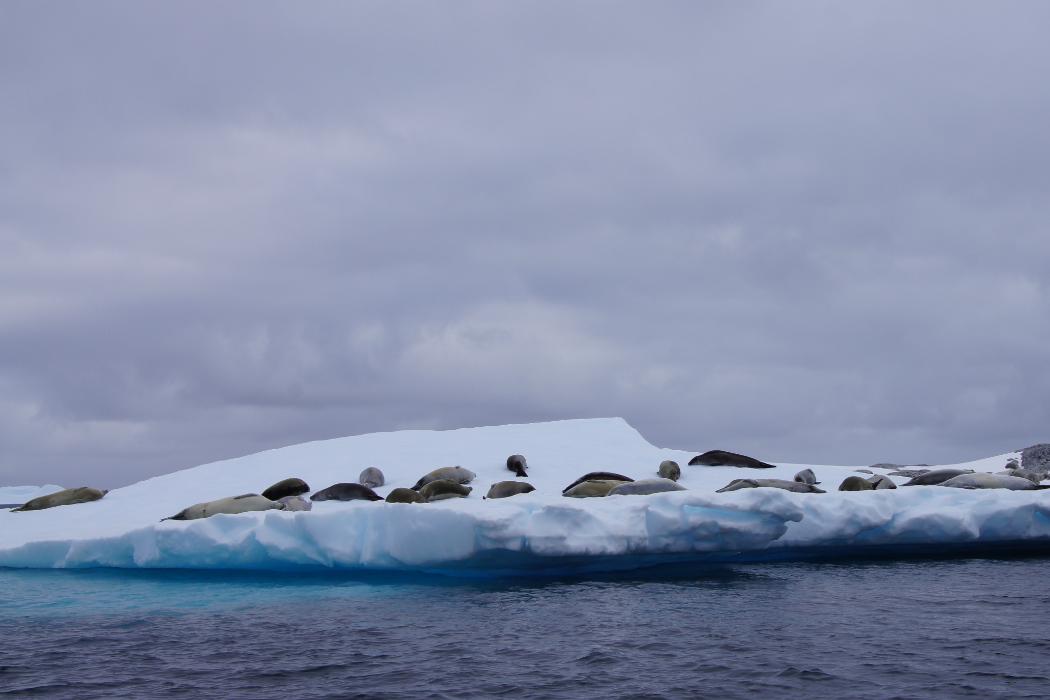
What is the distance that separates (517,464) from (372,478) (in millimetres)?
3306

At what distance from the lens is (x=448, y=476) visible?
20.0 meters

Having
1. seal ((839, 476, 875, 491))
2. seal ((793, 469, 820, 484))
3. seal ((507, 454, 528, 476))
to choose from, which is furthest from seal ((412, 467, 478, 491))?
seal ((839, 476, 875, 491))

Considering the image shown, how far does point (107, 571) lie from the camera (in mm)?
15922

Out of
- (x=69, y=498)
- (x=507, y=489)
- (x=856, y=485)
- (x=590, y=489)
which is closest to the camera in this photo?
(x=590, y=489)

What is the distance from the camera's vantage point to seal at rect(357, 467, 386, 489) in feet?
66.3

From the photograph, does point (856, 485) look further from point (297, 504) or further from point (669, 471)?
point (297, 504)

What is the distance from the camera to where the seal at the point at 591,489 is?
17125 millimetres

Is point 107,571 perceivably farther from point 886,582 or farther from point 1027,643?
point 1027,643

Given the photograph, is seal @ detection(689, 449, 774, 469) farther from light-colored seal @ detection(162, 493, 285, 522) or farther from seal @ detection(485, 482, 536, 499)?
light-colored seal @ detection(162, 493, 285, 522)

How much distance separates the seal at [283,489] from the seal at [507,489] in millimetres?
4262

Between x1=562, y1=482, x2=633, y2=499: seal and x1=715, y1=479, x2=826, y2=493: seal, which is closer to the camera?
x1=562, y1=482, x2=633, y2=499: seal

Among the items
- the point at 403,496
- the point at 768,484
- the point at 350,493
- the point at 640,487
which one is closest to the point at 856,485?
the point at 768,484

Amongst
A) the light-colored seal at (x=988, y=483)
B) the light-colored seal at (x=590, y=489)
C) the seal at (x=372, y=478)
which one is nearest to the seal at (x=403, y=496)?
the seal at (x=372, y=478)

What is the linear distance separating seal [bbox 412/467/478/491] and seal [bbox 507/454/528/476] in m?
1.10
